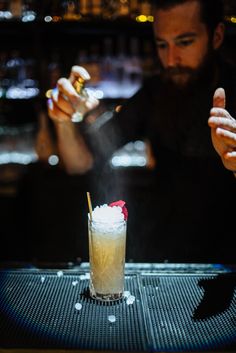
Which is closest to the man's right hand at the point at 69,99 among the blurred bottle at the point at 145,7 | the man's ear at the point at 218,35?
the man's ear at the point at 218,35

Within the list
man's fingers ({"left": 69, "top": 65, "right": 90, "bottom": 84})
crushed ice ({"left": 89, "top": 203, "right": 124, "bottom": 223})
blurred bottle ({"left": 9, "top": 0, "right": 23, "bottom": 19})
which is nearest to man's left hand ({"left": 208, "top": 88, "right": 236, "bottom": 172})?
crushed ice ({"left": 89, "top": 203, "right": 124, "bottom": 223})

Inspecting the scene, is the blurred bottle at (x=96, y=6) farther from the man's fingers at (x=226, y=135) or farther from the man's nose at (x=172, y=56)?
the man's fingers at (x=226, y=135)

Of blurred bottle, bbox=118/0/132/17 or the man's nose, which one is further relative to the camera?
blurred bottle, bbox=118/0/132/17

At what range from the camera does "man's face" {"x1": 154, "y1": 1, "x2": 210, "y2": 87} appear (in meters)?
2.26

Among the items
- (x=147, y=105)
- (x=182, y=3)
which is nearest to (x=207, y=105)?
(x=147, y=105)

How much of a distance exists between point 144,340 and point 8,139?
8.77ft

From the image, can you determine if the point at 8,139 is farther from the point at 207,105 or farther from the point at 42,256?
the point at 207,105

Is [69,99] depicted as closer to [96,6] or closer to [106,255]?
[106,255]

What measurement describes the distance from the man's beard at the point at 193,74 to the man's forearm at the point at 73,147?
508 mm

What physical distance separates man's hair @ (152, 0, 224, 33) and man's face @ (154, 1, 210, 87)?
19 millimetres

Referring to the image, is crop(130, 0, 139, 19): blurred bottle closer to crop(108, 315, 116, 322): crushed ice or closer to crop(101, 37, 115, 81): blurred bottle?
crop(101, 37, 115, 81): blurred bottle

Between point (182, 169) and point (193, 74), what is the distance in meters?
0.44

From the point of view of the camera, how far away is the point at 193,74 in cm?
234

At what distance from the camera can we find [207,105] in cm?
238
